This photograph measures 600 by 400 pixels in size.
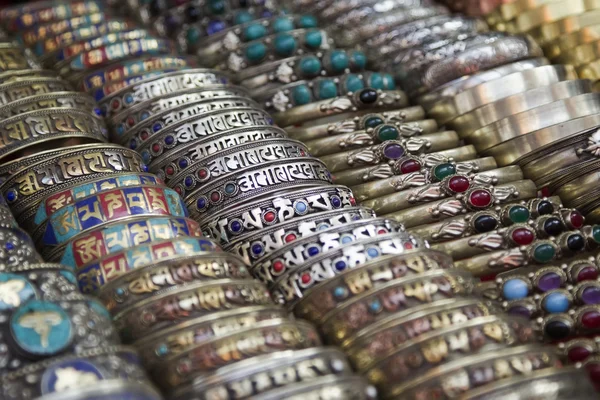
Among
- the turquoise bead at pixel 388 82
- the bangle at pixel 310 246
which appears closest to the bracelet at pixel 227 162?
the bangle at pixel 310 246

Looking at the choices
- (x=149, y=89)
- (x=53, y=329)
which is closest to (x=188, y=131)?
(x=149, y=89)

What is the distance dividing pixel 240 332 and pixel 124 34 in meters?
1.17

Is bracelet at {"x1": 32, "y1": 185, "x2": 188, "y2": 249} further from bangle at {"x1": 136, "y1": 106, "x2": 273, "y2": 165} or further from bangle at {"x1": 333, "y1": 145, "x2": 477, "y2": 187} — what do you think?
bangle at {"x1": 333, "y1": 145, "x2": 477, "y2": 187}

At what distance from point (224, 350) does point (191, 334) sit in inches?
2.8

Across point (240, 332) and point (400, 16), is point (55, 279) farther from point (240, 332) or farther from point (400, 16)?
point (400, 16)

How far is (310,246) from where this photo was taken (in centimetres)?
182

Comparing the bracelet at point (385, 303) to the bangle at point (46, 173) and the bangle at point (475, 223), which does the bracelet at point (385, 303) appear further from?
the bangle at point (46, 173)

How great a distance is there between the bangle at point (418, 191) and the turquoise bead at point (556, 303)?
32 centimetres

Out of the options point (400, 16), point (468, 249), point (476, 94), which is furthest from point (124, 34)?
point (468, 249)

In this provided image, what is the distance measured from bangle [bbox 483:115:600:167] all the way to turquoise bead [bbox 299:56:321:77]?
0.48 metres

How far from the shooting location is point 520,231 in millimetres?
1986

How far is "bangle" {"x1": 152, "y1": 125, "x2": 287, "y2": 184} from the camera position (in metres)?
2.06

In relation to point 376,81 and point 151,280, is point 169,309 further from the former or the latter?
point 376,81

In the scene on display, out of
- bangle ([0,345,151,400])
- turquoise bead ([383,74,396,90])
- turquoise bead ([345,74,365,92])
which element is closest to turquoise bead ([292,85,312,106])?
turquoise bead ([345,74,365,92])
